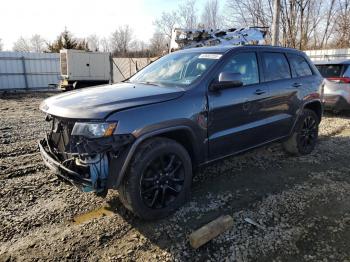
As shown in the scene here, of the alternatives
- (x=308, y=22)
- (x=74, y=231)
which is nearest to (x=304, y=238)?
(x=74, y=231)

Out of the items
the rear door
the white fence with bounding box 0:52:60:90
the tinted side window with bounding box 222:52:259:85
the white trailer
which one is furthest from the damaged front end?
the white fence with bounding box 0:52:60:90

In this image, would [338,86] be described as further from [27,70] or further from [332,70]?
[27,70]

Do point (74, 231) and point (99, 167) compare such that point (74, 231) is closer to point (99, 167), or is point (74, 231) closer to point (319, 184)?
point (99, 167)

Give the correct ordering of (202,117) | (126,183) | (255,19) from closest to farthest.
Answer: (126,183) → (202,117) → (255,19)

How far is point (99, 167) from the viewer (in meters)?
2.90

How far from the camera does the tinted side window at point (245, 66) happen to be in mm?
3988

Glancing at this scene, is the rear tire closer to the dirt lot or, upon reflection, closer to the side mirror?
the dirt lot

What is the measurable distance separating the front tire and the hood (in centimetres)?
44

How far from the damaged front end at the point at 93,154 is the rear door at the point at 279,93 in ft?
8.04

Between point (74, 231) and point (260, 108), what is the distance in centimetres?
283

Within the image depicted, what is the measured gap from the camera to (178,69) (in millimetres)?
4090

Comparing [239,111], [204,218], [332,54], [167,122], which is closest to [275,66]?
[239,111]

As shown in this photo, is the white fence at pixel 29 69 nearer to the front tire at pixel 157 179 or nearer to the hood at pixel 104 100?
the hood at pixel 104 100

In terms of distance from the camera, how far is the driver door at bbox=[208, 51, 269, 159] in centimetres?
372
